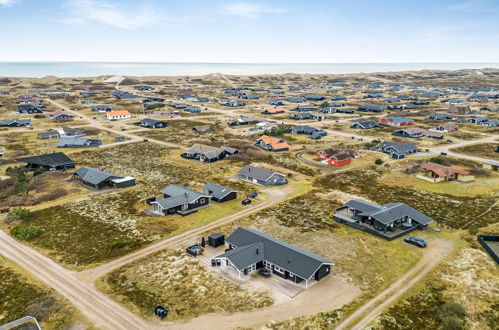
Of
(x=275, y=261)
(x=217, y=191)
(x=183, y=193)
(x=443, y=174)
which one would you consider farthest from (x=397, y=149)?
(x=275, y=261)

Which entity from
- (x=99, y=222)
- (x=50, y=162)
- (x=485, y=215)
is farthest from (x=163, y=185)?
(x=485, y=215)

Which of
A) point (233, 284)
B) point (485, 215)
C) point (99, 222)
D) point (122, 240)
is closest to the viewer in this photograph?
point (233, 284)

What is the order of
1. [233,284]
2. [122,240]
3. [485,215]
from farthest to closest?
[485,215] < [122,240] < [233,284]

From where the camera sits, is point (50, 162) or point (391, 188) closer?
point (391, 188)

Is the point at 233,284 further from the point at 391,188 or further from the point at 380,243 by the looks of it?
the point at 391,188

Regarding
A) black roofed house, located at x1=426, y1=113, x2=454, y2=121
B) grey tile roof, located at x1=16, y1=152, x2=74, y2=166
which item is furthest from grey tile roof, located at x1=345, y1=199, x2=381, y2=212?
black roofed house, located at x1=426, y1=113, x2=454, y2=121

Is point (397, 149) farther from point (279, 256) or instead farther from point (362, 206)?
point (279, 256)
